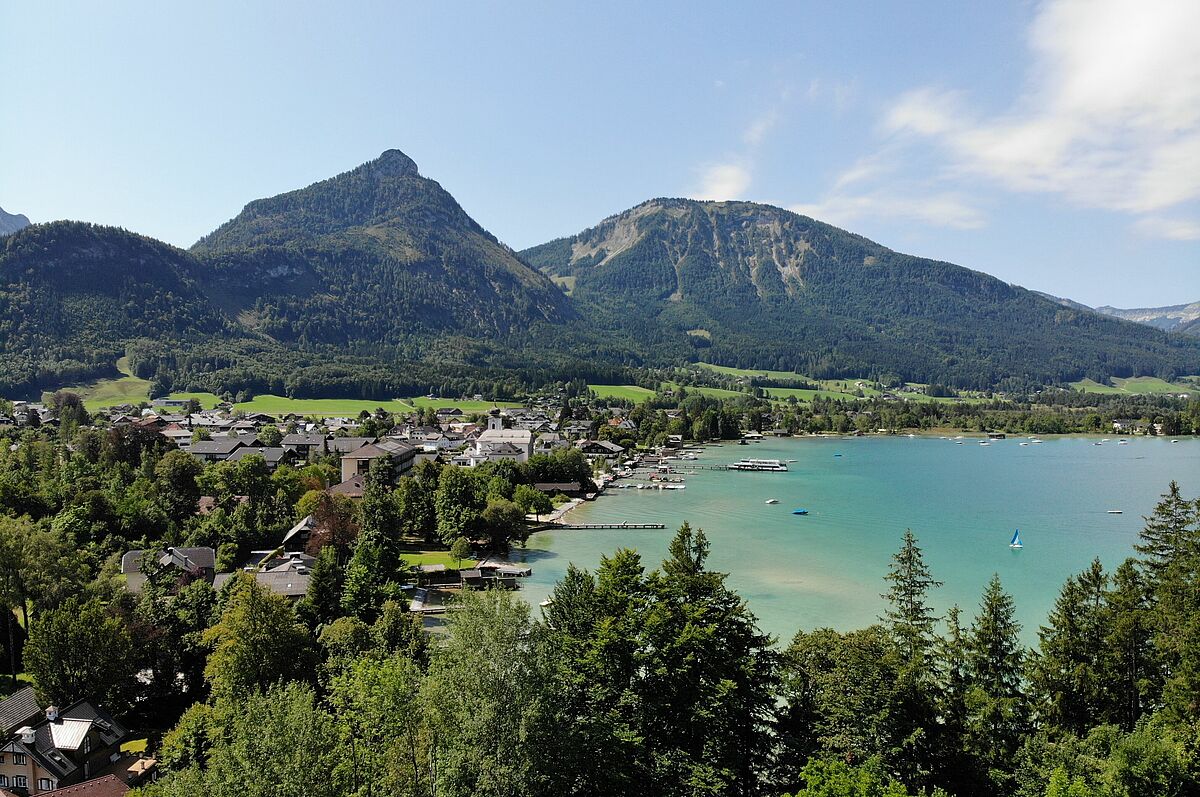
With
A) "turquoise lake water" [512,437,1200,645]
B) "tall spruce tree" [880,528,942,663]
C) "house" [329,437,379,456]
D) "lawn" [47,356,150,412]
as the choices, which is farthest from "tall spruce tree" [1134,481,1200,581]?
"lawn" [47,356,150,412]

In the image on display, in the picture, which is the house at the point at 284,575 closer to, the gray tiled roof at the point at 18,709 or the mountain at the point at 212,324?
the gray tiled roof at the point at 18,709

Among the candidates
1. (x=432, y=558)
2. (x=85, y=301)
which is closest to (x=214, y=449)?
(x=432, y=558)

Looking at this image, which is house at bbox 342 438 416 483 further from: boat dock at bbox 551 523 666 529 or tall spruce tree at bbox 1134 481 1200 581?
tall spruce tree at bbox 1134 481 1200 581

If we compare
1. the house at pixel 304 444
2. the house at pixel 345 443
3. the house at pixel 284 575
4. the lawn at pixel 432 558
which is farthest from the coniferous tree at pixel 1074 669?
the house at pixel 304 444

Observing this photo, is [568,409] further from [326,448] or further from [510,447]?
[326,448]

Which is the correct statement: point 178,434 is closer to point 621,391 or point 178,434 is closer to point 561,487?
point 561,487

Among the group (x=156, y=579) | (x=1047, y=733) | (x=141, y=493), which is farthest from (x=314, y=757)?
(x=141, y=493)
